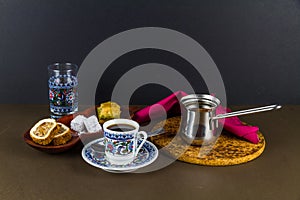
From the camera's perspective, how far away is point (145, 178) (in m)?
1.21

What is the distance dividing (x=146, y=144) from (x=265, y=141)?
1.27ft

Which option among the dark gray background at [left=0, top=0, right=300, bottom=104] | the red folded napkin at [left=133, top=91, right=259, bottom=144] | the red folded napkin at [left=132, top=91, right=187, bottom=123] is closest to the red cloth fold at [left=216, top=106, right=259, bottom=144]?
the red folded napkin at [left=133, top=91, right=259, bottom=144]

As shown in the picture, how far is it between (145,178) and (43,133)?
334 mm

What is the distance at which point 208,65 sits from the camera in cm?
168

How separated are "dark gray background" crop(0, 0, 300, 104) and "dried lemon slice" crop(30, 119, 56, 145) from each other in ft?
1.31

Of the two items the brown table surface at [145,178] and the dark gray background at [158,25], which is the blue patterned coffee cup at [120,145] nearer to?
the brown table surface at [145,178]

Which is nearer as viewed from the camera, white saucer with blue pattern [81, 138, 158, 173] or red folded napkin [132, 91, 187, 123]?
white saucer with blue pattern [81, 138, 158, 173]

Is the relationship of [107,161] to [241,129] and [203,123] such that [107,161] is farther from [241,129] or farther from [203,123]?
[241,129]

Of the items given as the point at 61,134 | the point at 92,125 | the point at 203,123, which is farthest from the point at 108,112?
the point at 203,123

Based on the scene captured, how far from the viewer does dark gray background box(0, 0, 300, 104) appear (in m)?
1.61

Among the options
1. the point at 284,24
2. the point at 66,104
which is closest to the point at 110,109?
the point at 66,104

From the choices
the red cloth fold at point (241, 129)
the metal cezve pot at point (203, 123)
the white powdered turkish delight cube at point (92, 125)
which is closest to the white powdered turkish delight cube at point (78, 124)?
the white powdered turkish delight cube at point (92, 125)

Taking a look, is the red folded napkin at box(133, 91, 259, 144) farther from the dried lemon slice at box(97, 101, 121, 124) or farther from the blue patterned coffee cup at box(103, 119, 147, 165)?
the blue patterned coffee cup at box(103, 119, 147, 165)

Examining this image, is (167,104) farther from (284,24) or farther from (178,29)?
(284,24)
